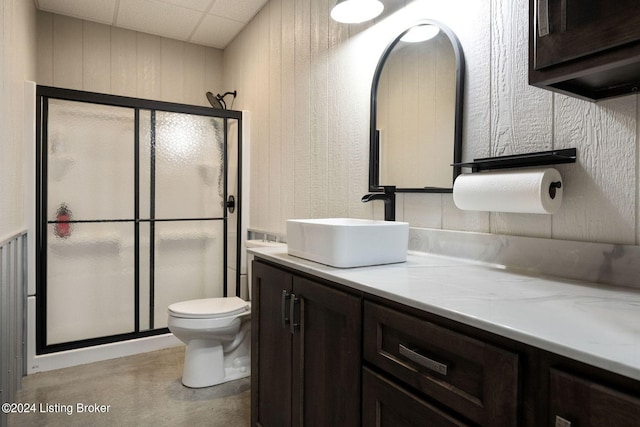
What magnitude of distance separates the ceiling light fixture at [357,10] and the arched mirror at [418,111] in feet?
0.54

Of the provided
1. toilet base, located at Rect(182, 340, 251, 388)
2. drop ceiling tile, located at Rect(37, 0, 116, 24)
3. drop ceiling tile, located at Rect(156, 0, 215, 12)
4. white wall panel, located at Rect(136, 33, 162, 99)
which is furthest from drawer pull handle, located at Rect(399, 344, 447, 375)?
white wall panel, located at Rect(136, 33, 162, 99)

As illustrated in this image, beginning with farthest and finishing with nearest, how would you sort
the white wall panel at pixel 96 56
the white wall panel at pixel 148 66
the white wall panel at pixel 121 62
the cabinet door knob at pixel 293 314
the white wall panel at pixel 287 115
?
the white wall panel at pixel 148 66 < the white wall panel at pixel 96 56 < the white wall panel at pixel 121 62 < the white wall panel at pixel 287 115 < the cabinet door knob at pixel 293 314

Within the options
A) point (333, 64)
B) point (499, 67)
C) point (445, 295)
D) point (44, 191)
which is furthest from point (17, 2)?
point (445, 295)

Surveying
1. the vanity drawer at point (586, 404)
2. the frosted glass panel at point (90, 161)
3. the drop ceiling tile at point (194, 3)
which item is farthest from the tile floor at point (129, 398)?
the drop ceiling tile at point (194, 3)

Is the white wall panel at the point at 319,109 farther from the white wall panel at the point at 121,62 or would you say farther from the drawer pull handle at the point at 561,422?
the white wall panel at the point at 121,62

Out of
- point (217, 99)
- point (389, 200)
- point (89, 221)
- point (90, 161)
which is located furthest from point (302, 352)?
point (217, 99)

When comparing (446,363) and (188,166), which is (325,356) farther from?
(188,166)

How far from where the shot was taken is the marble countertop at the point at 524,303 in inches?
23.0

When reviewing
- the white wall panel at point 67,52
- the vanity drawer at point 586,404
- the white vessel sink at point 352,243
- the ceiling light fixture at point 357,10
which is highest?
the white wall panel at point 67,52

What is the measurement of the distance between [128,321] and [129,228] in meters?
0.65

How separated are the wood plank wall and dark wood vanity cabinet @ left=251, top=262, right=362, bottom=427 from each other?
57cm

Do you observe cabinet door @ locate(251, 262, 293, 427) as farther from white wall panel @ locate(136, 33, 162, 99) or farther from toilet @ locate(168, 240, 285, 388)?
white wall panel @ locate(136, 33, 162, 99)

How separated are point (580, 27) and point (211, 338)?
2118 mm

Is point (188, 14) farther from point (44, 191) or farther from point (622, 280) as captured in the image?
point (622, 280)
